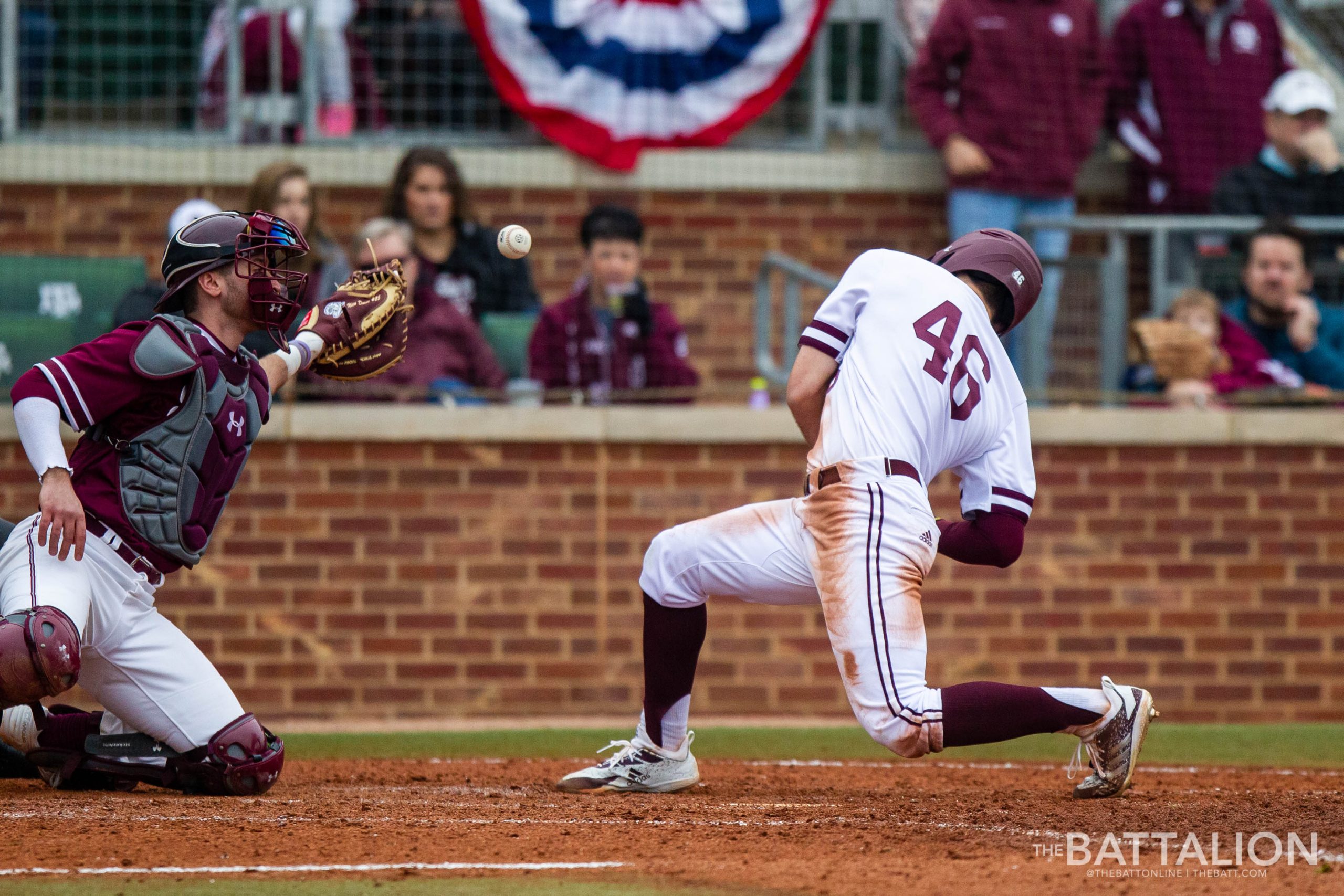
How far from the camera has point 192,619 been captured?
7.56 metres

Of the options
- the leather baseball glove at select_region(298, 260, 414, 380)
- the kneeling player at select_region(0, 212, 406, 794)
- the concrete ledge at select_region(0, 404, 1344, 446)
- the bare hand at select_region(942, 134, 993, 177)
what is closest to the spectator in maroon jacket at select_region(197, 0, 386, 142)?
the concrete ledge at select_region(0, 404, 1344, 446)

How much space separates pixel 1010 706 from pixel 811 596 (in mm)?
698

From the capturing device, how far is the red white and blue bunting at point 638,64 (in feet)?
29.2

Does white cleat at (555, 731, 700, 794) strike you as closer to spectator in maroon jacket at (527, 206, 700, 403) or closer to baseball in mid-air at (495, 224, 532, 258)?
baseball in mid-air at (495, 224, 532, 258)

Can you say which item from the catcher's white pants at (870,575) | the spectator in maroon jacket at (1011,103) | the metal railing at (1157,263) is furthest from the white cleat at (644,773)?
the spectator in maroon jacket at (1011,103)

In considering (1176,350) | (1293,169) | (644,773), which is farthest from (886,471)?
(1293,169)

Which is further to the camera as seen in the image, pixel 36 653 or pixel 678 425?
pixel 678 425

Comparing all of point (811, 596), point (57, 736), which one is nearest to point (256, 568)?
point (57, 736)

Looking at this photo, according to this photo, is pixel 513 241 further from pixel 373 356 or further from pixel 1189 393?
pixel 1189 393

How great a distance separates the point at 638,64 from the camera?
902cm

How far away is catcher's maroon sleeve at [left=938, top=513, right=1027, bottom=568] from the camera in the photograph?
15.1ft

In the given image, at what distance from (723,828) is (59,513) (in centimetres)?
193

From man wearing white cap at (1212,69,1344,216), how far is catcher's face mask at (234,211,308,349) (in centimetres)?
535

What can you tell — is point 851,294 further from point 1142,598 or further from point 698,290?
point 698,290
